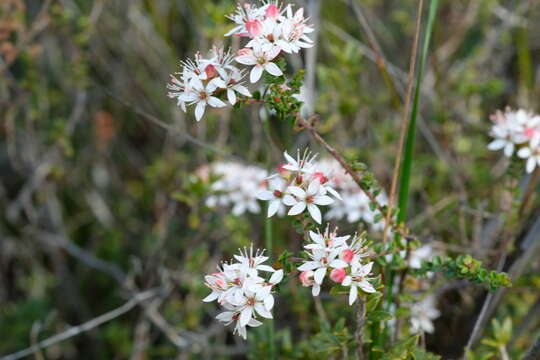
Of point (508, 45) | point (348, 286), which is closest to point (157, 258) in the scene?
point (348, 286)

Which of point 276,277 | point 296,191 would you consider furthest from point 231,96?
point 276,277

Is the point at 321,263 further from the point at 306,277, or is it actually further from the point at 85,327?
the point at 85,327

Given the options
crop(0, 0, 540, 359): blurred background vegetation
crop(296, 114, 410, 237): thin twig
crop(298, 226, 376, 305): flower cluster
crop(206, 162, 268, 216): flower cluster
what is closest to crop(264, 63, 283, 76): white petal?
crop(296, 114, 410, 237): thin twig

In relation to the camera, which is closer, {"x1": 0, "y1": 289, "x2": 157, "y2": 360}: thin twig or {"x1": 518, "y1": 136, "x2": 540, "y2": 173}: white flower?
{"x1": 518, "y1": 136, "x2": 540, "y2": 173}: white flower

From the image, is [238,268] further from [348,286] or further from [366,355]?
[366,355]

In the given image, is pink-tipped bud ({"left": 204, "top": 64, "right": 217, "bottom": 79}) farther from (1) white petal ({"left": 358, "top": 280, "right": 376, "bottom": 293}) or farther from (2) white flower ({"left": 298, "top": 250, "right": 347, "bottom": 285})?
(1) white petal ({"left": 358, "top": 280, "right": 376, "bottom": 293})

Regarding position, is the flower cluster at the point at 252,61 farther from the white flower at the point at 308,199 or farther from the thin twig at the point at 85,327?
the thin twig at the point at 85,327
